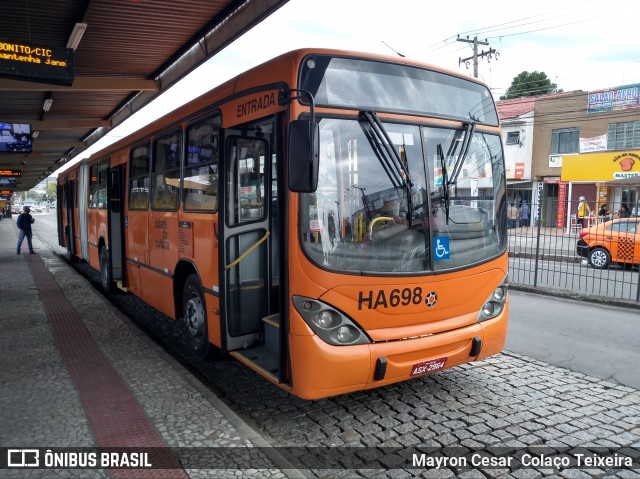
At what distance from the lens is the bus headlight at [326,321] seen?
12.7 feet

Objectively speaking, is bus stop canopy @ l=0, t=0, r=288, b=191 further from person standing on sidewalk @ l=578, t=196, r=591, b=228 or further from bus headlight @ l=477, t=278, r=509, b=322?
person standing on sidewalk @ l=578, t=196, r=591, b=228

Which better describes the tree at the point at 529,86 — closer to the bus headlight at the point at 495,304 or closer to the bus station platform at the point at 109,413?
the bus headlight at the point at 495,304

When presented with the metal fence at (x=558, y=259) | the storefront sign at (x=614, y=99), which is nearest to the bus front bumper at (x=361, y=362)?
the metal fence at (x=558, y=259)

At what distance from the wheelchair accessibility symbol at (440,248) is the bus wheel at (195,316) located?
2638 millimetres

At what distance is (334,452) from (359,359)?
73 cm

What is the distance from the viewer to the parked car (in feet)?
34.0

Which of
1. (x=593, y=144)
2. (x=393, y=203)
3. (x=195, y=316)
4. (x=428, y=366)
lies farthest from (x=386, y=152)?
(x=593, y=144)

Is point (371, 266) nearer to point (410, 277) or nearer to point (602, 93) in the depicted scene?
point (410, 277)

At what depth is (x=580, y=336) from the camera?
7.03m

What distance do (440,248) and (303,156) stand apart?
1539 millimetres

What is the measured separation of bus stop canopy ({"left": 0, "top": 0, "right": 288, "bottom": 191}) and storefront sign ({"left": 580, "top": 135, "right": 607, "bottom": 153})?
80.8 feet

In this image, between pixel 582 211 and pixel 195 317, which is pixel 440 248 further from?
pixel 582 211

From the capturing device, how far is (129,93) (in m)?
14.9

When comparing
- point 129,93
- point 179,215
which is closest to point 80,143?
point 129,93
